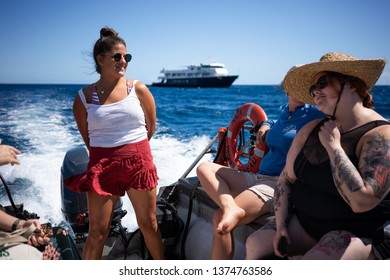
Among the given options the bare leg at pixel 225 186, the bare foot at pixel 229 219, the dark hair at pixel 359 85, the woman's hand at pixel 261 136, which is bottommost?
the bare foot at pixel 229 219

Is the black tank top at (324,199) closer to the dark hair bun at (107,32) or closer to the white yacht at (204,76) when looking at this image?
the dark hair bun at (107,32)

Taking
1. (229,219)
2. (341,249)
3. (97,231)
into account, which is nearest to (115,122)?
(97,231)

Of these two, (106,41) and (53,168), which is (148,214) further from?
(53,168)

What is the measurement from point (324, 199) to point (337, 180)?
139mm

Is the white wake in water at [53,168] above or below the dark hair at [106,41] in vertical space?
below

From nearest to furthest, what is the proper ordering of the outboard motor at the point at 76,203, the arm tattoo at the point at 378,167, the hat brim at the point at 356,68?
the arm tattoo at the point at 378,167, the hat brim at the point at 356,68, the outboard motor at the point at 76,203

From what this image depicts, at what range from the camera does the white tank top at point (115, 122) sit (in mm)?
1738

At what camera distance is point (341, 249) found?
47.2 inches

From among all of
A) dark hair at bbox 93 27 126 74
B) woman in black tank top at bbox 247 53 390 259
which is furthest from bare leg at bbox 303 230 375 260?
dark hair at bbox 93 27 126 74

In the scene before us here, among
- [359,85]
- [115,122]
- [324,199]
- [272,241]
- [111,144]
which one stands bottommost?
[272,241]

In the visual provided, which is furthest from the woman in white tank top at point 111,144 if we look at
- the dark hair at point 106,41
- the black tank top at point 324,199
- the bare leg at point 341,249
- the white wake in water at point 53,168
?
the white wake in water at point 53,168

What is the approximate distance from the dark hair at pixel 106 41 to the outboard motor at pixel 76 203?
42.5 inches

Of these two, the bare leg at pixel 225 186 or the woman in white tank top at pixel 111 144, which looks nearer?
the bare leg at pixel 225 186
